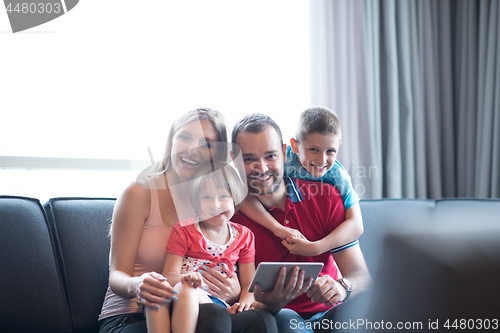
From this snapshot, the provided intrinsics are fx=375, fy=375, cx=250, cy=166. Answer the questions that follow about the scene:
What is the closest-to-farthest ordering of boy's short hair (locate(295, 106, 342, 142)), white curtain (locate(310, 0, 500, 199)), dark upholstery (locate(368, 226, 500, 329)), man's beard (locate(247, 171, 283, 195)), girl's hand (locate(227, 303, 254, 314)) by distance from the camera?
dark upholstery (locate(368, 226, 500, 329))
girl's hand (locate(227, 303, 254, 314))
man's beard (locate(247, 171, 283, 195))
boy's short hair (locate(295, 106, 342, 142))
white curtain (locate(310, 0, 500, 199))

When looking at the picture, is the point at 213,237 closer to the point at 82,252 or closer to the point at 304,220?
the point at 304,220

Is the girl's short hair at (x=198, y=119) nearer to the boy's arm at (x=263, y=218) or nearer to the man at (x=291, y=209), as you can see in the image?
the man at (x=291, y=209)

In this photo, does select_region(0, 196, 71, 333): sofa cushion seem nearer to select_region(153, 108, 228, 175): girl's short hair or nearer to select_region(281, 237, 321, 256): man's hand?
select_region(153, 108, 228, 175): girl's short hair

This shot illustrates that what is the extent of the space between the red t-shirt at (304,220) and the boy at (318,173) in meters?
0.04

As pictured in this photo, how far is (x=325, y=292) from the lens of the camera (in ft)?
3.83

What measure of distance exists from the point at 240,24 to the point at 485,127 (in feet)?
5.72

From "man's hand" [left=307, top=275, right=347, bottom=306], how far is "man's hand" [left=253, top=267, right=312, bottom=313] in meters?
0.07

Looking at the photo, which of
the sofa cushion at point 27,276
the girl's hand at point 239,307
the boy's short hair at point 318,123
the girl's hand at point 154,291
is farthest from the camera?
the boy's short hair at point 318,123

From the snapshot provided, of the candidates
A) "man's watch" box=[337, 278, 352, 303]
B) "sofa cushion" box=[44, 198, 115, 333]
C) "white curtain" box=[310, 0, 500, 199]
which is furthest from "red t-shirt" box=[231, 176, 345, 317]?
"white curtain" box=[310, 0, 500, 199]

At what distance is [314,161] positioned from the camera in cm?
149

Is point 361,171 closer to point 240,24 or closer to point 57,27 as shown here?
point 240,24

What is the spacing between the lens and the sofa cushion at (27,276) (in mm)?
1245

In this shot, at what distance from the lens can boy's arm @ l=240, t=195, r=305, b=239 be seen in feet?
4.32

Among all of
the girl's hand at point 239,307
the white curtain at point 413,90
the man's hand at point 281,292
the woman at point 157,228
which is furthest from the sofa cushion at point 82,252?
the white curtain at point 413,90
